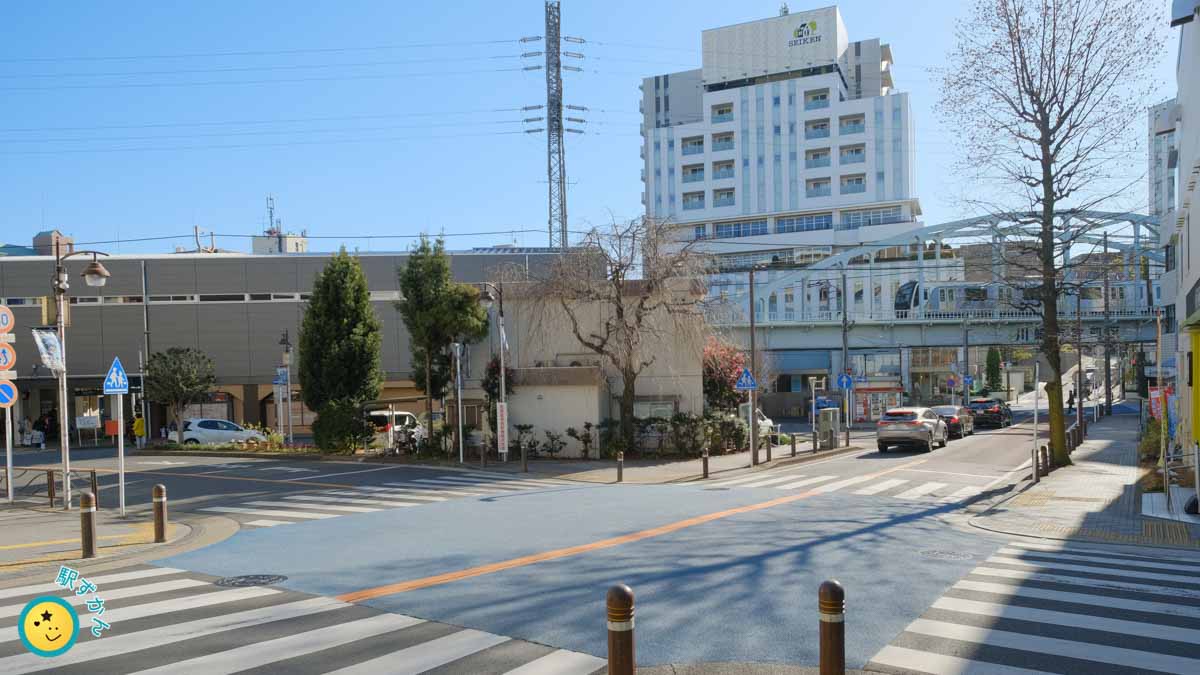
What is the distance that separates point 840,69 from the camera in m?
93.4

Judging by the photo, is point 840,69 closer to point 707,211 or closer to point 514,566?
point 707,211

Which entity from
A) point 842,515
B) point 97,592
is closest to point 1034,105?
point 842,515

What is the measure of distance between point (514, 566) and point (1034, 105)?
2070 centimetres

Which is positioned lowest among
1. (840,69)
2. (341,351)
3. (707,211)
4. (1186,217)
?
(341,351)

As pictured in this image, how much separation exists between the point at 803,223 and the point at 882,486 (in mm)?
75456

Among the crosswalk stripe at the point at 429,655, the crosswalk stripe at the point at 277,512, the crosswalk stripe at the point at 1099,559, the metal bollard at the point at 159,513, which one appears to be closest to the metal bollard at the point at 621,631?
the crosswalk stripe at the point at 429,655

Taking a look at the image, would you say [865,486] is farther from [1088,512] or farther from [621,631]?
[621,631]

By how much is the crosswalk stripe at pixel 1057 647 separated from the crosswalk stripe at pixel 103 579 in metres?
8.87

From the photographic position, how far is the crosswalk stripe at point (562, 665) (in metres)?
6.55

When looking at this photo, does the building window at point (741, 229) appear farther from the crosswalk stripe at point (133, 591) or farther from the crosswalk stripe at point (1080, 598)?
the crosswalk stripe at point (133, 591)

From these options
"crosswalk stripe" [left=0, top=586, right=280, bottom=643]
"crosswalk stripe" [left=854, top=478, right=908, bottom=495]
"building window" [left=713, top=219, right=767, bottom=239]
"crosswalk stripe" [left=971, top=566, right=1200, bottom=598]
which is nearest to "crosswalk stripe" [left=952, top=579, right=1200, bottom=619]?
"crosswalk stripe" [left=971, top=566, right=1200, bottom=598]

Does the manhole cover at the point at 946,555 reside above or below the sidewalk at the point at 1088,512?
above

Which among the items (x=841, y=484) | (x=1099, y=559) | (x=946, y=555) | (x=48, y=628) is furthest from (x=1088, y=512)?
(x=48, y=628)

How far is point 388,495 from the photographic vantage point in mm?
19375
